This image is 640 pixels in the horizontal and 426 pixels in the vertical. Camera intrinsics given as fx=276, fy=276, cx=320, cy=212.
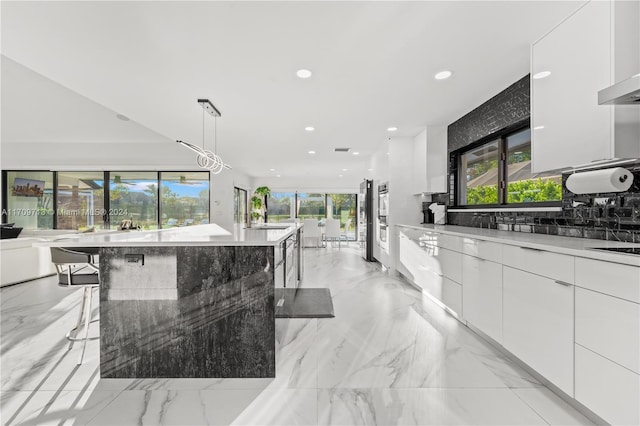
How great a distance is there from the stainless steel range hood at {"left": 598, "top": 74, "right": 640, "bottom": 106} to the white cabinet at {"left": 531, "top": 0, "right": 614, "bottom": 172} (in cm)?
24

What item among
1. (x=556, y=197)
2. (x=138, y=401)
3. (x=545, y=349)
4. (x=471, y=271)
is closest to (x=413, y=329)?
(x=471, y=271)

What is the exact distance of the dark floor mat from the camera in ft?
9.44

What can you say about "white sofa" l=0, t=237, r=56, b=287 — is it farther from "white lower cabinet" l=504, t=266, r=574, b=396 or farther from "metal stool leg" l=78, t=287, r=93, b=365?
"white lower cabinet" l=504, t=266, r=574, b=396

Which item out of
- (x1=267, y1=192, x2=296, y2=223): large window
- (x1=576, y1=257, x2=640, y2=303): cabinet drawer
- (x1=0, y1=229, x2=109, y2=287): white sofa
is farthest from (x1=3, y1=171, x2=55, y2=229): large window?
(x1=576, y1=257, x2=640, y2=303): cabinet drawer

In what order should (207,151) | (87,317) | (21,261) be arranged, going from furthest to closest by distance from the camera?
(21,261)
(207,151)
(87,317)

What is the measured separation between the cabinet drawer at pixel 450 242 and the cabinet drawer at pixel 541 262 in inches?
23.9

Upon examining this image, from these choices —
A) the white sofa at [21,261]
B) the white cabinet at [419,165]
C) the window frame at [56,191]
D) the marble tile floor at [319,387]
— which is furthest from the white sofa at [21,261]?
the white cabinet at [419,165]

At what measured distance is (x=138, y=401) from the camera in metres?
1.61

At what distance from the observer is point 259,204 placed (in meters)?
9.30

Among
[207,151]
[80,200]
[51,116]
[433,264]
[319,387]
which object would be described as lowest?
[319,387]

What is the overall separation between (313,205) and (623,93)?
9.33 metres

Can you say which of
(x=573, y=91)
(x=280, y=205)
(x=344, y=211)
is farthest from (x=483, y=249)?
(x=280, y=205)

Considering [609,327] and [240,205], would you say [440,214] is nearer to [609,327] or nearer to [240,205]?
[609,327]

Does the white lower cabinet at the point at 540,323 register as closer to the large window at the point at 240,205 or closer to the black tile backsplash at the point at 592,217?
the black tile backsplash at the point at 592,217
